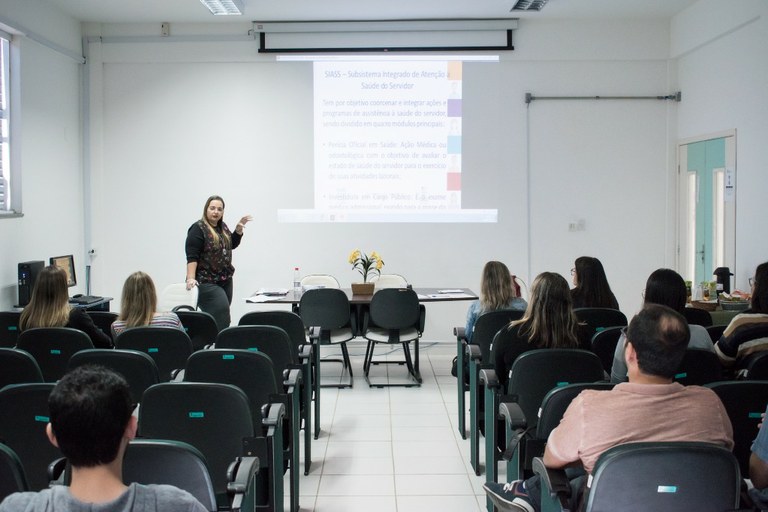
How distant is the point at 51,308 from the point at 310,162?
4.18m

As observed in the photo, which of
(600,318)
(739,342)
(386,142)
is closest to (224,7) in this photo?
(386,142)

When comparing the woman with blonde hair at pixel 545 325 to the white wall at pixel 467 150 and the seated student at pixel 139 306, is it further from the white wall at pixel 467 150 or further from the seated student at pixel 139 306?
the white wall at pixel 467 150

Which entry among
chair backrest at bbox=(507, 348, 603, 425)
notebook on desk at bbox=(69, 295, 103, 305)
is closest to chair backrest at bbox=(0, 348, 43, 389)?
chair backrest at bbox=(507, 348, 603, 425)

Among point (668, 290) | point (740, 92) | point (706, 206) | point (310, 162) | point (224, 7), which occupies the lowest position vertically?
point (668, 290)

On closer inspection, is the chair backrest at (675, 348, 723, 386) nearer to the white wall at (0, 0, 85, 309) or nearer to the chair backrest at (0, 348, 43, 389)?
the chair backrest at (0, 348, 43, 389)

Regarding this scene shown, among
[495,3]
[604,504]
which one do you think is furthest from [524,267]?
[604,504]

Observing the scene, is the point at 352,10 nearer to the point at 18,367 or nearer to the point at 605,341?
the point at 605,341

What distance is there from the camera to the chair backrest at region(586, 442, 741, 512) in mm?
1961

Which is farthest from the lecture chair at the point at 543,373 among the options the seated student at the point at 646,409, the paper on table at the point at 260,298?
the paper on table at the point at 260,298

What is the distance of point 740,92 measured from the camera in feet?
22.1

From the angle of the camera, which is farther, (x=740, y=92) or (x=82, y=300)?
(x=82, y=300)

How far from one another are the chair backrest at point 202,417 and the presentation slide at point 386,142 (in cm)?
548

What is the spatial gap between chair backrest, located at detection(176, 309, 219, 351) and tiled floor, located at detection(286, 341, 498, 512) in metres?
0.97

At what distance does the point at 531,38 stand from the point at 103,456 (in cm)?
748
